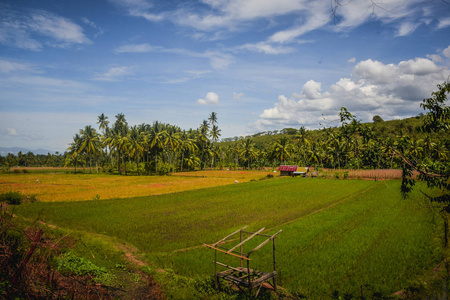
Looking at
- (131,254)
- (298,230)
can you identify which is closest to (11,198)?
(131,254)

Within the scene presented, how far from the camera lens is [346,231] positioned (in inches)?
713

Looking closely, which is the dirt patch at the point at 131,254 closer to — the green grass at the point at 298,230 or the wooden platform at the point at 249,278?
the green grass at the point at 298,230

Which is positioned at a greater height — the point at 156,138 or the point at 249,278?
the point at 156,138

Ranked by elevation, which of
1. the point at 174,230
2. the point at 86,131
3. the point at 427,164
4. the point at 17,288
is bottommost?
the point at 174,230

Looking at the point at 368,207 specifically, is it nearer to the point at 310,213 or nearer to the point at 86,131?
the point at 310,213

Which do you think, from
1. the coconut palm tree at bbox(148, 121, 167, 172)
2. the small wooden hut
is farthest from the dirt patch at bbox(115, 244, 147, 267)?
the coconut palm tree at bbox(148, 121, 167, 172)

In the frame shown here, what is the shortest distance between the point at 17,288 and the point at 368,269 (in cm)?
1279

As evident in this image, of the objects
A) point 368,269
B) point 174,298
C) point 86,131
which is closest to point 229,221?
point 368,269

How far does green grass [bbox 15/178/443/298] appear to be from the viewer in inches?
471

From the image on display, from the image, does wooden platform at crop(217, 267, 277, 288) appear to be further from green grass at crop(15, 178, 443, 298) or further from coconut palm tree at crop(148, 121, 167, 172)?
coconut palm tree at crop(148, 121, 167, 172)

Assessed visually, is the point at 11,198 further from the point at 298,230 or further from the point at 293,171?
the point at 293,171

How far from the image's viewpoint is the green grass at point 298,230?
11961mm

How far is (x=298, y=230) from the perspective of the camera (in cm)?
1859

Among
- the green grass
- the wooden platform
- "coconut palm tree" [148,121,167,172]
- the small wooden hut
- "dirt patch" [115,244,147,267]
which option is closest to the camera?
the wooden platform
